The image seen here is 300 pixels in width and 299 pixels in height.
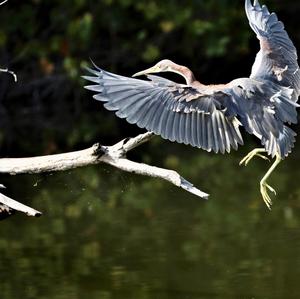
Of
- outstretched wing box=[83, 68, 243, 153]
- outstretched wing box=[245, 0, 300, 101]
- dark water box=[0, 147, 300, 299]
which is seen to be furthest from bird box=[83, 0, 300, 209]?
dark water box=[0, 147, 300, 299]

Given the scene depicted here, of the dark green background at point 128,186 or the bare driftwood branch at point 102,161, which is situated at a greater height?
the bare driftwood branch at point 102,161

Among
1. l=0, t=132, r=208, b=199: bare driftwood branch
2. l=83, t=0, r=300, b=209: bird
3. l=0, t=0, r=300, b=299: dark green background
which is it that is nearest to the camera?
l=0, t=132, r=208, b=199: bare driftwood branch

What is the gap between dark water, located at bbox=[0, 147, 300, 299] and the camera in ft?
18.1

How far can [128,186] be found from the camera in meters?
8.34

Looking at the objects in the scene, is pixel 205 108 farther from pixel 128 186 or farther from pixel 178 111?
pixel 128 186

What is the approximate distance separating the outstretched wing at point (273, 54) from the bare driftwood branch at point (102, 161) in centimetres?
98

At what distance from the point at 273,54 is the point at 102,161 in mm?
1392

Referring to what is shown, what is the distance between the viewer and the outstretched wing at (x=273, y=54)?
5203 mm

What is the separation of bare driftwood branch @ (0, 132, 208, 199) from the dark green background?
0.17 meters

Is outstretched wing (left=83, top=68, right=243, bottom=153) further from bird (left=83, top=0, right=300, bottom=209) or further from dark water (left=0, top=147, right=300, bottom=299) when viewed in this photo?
dark water (left=0, top=147, right=300, bottom=299)

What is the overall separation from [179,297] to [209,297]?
0.56 ft

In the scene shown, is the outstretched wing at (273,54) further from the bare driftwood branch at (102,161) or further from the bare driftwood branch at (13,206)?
the bare driftwood branch at (13,206)

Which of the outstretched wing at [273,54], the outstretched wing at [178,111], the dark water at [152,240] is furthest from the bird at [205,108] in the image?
the dark water at [152,240]

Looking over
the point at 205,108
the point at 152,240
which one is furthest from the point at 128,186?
the point at 205,108
